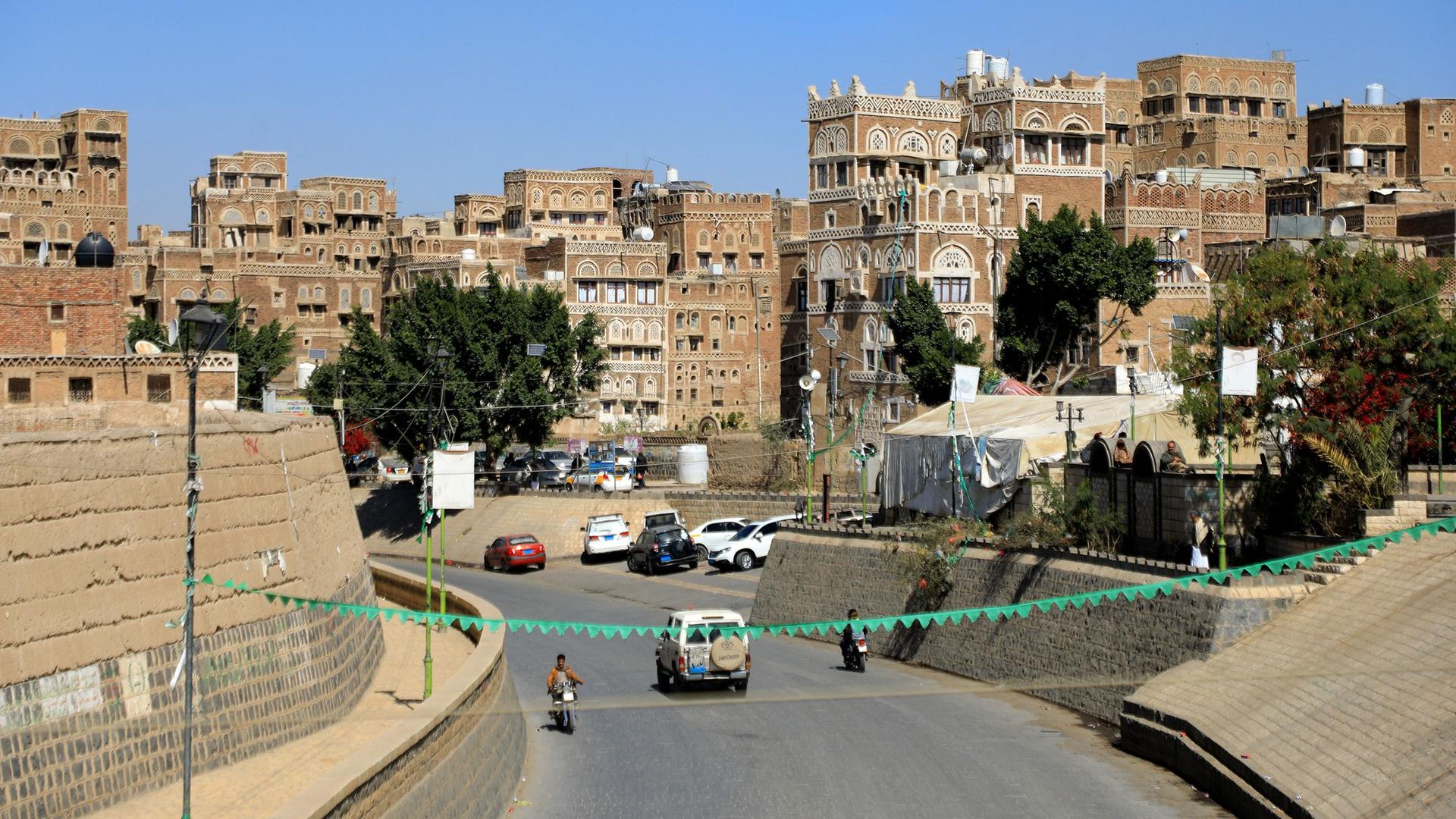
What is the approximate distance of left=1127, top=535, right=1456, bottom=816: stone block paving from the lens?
811 inches

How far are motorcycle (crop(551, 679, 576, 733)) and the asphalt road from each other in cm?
26

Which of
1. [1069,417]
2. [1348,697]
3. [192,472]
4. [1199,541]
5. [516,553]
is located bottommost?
[516,553]

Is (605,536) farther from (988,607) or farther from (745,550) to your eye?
(988,607)

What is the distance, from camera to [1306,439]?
94.0ft

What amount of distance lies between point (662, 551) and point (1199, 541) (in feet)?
75.2

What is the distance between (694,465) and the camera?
2509 inches

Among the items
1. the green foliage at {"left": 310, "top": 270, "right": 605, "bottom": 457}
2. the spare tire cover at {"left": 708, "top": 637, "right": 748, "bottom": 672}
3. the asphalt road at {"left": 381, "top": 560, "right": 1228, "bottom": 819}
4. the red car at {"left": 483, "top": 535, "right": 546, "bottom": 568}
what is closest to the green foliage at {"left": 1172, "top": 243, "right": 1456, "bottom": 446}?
the asphalt road at {"left": 381, "top": 560, "right": 1228, "bottom": 819}

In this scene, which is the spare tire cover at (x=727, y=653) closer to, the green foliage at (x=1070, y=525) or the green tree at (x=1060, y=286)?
the green foliage at (x=1070, y=525)

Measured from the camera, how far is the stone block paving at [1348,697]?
67.6ft

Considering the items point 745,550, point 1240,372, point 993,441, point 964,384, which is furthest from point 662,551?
point 1240,372

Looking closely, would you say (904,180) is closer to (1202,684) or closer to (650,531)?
(650,531)

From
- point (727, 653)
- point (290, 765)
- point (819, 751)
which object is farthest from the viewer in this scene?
point (727, 653)

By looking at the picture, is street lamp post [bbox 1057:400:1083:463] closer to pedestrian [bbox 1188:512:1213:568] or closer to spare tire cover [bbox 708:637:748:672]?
pedestrian [bbox 1188:512:1213:568]

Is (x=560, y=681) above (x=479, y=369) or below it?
below
